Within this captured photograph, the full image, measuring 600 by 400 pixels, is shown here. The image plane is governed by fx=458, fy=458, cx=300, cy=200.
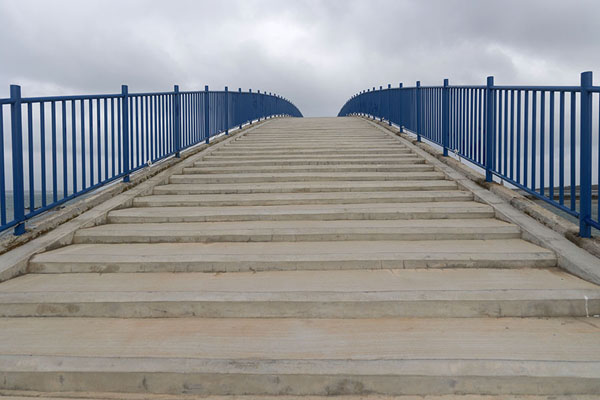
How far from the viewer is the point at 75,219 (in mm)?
5203

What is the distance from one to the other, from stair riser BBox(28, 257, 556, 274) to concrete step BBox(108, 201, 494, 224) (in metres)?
1.30

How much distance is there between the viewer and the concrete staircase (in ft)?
8.46

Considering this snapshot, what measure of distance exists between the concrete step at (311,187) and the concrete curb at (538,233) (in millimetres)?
360

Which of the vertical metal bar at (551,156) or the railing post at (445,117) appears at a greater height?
the railing post at (445,117)

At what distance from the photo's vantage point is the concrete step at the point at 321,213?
5254 millimetres

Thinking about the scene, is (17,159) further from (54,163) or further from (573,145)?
(573,145)

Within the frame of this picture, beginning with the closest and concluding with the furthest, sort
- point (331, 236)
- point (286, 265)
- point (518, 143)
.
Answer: point (286, 265)
point (331, 236)
point (518, 143)

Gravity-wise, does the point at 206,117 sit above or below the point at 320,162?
above

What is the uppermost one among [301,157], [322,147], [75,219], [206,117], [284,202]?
[206,117]

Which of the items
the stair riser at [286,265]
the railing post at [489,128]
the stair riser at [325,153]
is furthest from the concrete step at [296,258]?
the stair riser at [325,153]

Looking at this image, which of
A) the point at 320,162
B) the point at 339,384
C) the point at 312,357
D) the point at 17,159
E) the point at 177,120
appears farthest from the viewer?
the point at 177,120

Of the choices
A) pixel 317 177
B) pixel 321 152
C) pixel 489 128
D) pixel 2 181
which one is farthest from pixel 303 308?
pixel 321 152

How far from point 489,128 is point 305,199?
2.70 meters

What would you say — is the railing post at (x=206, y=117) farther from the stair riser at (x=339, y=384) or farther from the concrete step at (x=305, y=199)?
the stair riser at (x=339, y=384)
